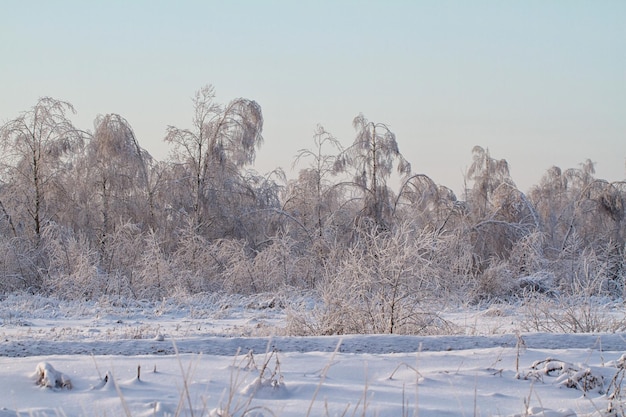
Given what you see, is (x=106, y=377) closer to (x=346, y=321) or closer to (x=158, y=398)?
(x=158, y=398)

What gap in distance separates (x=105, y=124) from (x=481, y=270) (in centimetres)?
1271

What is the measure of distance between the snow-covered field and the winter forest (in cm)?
895

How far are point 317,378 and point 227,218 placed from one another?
19.6m

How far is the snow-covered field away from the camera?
3881mm

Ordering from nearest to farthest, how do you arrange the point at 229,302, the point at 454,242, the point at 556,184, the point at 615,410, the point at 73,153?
the point at 615,410
the point at 229,302
the point at 454,242
the point at 73,153
the point at 556,184

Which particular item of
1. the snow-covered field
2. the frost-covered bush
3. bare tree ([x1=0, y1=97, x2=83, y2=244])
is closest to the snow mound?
the snow-covered field

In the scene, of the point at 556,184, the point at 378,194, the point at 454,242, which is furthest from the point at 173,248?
the point at 556,184

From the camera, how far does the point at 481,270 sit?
19.7m

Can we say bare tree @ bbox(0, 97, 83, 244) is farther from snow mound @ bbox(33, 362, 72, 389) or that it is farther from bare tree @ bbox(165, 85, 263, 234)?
snow mound @ bbox(33, 362, 72, 389)

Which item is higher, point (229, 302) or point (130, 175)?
point (130, 175)

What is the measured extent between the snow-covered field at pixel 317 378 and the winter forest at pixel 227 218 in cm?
895

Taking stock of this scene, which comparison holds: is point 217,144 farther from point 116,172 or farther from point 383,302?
point 383,302

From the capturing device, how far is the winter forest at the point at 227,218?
57.4ft

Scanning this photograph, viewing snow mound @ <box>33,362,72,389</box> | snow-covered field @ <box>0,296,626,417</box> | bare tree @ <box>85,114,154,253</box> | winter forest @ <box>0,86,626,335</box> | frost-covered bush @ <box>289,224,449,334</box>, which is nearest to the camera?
snow-covered field @ <box>0,296,626,417</box>
